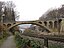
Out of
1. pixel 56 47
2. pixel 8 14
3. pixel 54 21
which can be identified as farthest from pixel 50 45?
pixel 8 14

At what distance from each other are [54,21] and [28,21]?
12492mm

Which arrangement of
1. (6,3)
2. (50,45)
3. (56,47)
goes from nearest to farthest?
1. (56,47)
2. (50,45)
3. (6,3)

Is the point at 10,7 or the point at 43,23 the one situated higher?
the point at 10,7

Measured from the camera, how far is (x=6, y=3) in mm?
74562

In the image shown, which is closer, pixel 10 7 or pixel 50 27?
pixel 10 7

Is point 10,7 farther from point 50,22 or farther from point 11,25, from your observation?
point 50,22

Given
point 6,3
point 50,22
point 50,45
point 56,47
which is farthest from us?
point 50,22

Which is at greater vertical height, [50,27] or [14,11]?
[14,11]

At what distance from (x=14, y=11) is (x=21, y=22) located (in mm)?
6296

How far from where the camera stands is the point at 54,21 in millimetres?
75000

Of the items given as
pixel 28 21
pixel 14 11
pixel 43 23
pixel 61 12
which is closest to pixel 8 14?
pixel 14 11

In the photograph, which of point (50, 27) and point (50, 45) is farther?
point (50, 27)

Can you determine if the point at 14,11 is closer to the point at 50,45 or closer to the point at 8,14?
the point at 8,14

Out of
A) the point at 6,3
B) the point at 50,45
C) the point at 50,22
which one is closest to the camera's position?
the point at 50,45
